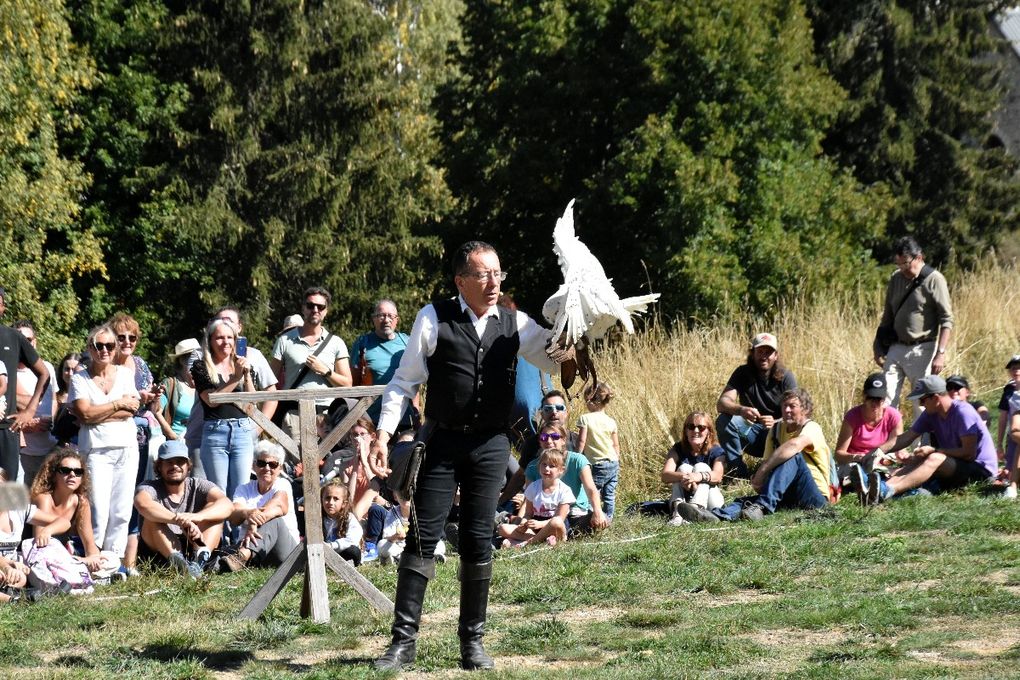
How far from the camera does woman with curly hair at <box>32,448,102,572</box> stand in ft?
30.2

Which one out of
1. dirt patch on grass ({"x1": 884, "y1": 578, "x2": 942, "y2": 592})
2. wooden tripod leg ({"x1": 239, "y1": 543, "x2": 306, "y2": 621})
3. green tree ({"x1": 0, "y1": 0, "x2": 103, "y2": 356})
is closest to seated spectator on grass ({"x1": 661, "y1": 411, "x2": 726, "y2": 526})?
dirt patch on grass ({"x1": 884, "y1": 578, "x2": 942, "y2": 592})

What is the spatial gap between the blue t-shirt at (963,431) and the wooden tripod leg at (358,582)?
5790 millimetres

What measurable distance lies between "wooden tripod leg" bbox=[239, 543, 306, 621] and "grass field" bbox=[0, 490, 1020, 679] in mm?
99

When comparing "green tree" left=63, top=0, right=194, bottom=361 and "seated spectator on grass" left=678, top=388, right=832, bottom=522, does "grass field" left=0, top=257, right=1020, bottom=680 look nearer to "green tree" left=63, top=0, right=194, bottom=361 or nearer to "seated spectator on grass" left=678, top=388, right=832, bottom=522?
"seated spectator on grass" left=678, top=388, right=832, bottom=522

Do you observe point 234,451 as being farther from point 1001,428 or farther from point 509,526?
point 1001,428

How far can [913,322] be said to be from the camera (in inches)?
503

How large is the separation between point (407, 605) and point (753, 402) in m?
6.53

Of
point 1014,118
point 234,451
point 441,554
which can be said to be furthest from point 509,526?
point 1014,118

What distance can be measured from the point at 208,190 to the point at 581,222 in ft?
27.4

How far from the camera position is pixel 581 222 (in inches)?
1209

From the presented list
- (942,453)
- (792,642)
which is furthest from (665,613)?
(942,453)

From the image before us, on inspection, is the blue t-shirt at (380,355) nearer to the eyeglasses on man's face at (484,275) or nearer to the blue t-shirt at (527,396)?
the blue t-shirt at (527,396)

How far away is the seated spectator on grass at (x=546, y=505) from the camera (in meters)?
10.0

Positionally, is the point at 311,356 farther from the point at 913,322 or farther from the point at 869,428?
the point at 913,322
